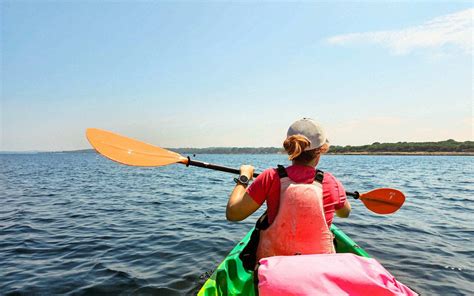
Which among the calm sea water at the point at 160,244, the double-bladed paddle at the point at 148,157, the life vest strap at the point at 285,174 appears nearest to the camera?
the life vest strap at the point at 285,174

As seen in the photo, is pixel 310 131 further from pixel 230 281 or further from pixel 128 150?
pixel 128 150

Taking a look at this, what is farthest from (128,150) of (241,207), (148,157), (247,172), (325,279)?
(325,279)

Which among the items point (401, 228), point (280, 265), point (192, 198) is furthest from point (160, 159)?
point (192, 198)

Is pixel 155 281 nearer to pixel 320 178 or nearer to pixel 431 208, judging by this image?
pixel 320 178

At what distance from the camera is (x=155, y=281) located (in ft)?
16.0

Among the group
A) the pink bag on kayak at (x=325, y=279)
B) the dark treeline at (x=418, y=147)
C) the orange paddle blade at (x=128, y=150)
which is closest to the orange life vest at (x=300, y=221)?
the pink bag on kayak at (x=325, y=279)

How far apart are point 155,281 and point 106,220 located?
4786 mm

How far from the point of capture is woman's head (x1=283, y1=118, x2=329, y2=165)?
108 inches

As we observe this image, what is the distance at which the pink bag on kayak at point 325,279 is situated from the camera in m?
2.01

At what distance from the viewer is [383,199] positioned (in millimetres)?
5352

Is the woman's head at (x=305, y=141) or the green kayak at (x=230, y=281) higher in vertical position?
the woman's head at (x=305, y=141)

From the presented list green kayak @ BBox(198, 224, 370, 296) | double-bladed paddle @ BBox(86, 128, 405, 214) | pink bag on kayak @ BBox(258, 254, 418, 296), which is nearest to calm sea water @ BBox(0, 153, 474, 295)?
double-bladed paddle @ BBox(86, 128, 405, 214)

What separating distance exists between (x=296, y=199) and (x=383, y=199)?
11.1 ft

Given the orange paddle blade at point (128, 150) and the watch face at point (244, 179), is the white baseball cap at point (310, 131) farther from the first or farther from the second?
the orange paddle blade at point (128, 150)
